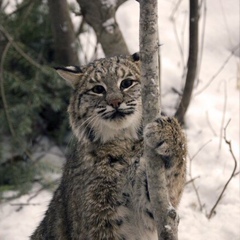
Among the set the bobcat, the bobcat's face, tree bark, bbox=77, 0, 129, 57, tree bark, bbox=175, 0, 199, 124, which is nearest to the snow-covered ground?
tree bark, bbox=175, 0, 199, 124

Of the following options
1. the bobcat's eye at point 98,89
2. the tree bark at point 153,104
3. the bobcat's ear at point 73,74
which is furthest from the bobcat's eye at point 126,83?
the tree bark at point 153,104

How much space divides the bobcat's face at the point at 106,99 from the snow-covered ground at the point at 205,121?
1.46 meters

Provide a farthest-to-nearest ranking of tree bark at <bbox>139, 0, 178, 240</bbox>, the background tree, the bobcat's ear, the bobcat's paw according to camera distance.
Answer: the background tree → the bobcat's ear → the bobcat's paw → tree bark at <bbox>139, 0, 178, 240</bbox>

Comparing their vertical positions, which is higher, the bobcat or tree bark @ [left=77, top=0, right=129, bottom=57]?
tree bark @ [left=77, top=0, right=129, bottom=57]

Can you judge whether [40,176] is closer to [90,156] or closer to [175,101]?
[175,101]

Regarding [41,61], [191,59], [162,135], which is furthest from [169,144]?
[41,61]

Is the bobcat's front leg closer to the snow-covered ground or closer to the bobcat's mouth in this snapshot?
the bobcat's mouth

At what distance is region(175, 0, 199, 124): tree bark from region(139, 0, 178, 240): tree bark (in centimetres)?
266

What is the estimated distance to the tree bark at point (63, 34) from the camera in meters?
6.20

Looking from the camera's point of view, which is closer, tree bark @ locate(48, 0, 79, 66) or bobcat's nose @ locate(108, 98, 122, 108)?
bobcat's nose @ locate(108, 98, 122, 108)

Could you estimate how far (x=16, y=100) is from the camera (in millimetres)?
6605

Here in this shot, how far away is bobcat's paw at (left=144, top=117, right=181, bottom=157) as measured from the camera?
3.57m

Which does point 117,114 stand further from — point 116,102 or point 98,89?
point 98,89

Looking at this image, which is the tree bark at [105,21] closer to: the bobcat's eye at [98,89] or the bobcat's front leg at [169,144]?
the bobcat's eye at [98,89]
